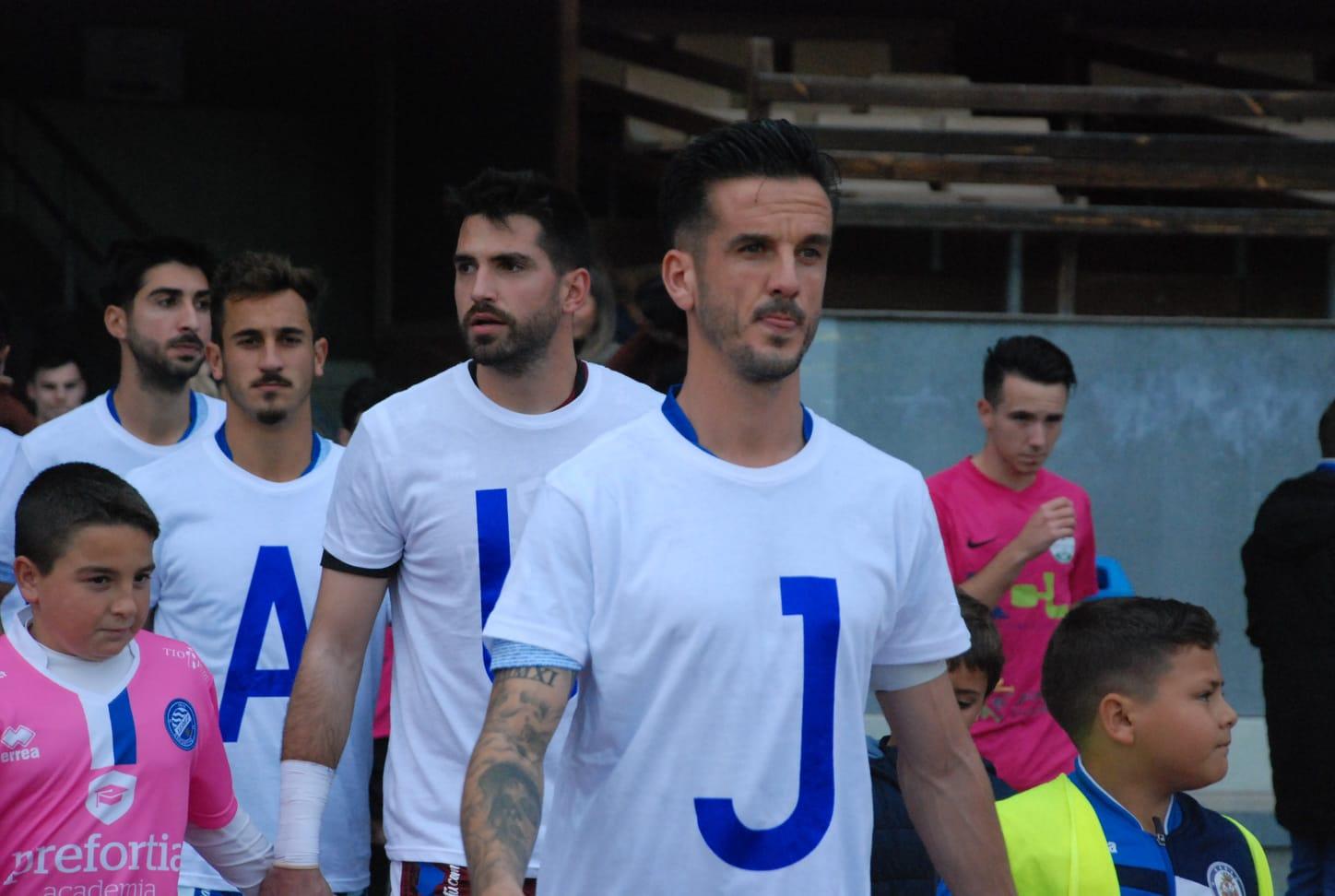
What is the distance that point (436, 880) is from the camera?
13.0 ft

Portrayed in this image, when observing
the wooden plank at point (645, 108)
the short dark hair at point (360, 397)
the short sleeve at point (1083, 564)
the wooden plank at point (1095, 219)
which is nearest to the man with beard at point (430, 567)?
the short sleeve at point (1083, 564)

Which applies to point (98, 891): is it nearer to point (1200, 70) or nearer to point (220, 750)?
point (220, 750)

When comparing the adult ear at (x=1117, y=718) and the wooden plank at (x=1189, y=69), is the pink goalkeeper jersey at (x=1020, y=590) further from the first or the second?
the wooden plank at (x=1189, y=69)

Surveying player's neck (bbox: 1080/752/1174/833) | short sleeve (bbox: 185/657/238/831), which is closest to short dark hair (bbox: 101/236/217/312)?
short sleeve (bbox: 185/657/238/831)

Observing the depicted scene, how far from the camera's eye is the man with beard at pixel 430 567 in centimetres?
397

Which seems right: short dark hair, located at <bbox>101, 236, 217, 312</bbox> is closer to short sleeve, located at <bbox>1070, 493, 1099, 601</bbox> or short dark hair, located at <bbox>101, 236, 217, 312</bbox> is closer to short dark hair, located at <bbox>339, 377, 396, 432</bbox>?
short dark hair, located at <bbox>339, 377, 396, 432</bbox>

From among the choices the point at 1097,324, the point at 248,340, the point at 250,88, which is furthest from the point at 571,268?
the point at 250,88

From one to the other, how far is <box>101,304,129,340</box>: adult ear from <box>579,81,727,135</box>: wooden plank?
16.8 ft

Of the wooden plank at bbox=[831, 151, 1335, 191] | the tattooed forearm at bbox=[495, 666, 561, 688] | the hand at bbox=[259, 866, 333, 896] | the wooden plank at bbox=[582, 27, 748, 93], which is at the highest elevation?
the wooden plank at bbox=[582, 27, 748, 93]

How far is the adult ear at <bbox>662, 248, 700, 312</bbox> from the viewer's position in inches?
121

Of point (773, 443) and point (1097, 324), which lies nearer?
point (773, 443)

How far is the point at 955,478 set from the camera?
6.25 meters

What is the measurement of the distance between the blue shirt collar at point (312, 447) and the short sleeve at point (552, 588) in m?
2.34

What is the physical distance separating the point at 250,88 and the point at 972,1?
6110 mm
